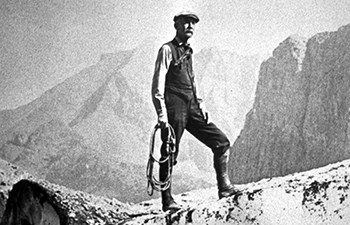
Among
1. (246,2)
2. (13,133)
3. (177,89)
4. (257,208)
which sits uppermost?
(246,2)

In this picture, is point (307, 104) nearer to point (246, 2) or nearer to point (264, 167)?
point (264, 167)

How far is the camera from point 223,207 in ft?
10.9

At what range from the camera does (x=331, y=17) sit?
8.10 m

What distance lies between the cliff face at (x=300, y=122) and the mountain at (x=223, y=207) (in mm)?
13402

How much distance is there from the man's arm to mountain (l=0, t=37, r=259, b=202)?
10.7 ft

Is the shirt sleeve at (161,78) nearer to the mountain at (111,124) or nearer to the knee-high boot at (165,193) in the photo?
the knee-high boot at (165,193)

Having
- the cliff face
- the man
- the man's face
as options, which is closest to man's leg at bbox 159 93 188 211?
the man

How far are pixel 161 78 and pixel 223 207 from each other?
1433mm

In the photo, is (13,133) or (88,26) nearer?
(88,26)

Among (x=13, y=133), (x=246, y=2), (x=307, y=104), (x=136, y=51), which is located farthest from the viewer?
(x=307, y=104)

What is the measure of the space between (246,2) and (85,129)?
7773 mm

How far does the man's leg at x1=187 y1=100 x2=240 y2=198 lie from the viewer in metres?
4.24

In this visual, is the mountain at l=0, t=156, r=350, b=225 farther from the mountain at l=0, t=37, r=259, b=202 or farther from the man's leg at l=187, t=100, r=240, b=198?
the mountain at l=0, t=37, r=259, b=202

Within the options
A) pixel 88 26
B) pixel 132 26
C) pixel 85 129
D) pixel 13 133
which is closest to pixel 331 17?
pixel 132 26
